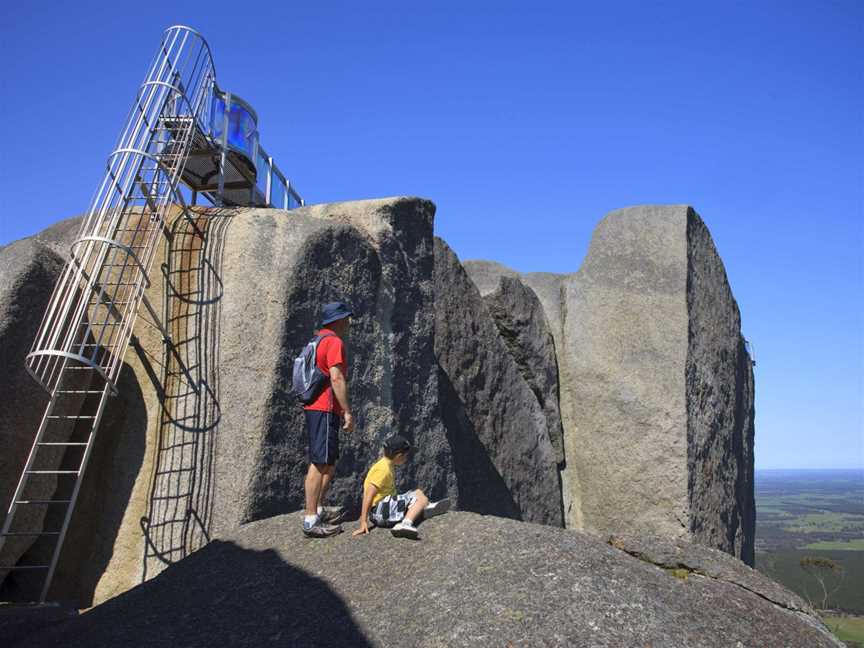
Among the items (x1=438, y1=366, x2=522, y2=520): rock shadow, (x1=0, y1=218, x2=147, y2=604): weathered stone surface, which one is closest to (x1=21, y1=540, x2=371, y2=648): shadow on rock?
(x1=0, y1=218, x2=147, y2=604): weathered stone surface

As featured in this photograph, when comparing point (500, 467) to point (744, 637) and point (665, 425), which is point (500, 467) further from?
point (744, 637)

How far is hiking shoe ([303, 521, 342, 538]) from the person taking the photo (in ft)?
21.8

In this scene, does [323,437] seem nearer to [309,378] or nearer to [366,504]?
[309,378]

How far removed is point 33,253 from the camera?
769 cm

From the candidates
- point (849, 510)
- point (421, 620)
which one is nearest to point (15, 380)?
point (421, 620)

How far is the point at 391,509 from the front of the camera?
22.3ft

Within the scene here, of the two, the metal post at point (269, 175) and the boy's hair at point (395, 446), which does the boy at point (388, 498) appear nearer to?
the boy's hair at point (395, 446)

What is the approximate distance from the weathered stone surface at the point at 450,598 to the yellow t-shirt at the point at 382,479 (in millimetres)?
341

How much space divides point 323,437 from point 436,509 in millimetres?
1269

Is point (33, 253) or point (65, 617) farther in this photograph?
point (33, 253)

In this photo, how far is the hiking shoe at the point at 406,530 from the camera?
21.2 feet

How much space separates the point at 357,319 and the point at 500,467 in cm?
474

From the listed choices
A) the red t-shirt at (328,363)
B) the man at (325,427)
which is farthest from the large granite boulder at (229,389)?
the red t-shirt at (328,363)

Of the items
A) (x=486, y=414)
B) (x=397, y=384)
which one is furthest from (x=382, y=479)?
(x=486, y=414)
